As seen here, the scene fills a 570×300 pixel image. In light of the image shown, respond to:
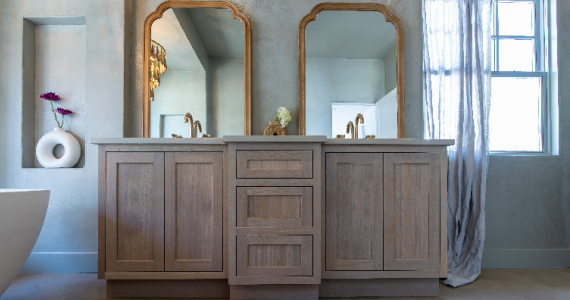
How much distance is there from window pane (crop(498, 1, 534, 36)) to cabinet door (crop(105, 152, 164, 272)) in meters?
2.84

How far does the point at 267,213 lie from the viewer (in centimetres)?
190

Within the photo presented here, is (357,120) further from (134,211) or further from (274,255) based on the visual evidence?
(134,211)

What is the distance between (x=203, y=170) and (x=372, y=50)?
1513 millimetres

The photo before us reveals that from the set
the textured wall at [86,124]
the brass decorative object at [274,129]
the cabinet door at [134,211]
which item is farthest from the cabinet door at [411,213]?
the textured wall at [86,124]

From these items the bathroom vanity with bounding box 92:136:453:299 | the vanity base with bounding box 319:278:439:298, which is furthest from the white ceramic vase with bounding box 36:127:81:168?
the vanity base with bounding box 319:278:439:298

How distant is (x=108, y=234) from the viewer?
1.94 meters

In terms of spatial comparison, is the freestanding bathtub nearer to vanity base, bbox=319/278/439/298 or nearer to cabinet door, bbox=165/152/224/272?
cabinet door, bbox=165/152/224/272

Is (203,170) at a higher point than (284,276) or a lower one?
higher

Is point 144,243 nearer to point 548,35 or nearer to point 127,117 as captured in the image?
point 127,117

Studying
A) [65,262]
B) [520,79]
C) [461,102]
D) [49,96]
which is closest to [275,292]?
[65,262]

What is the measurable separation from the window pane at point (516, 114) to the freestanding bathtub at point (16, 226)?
10.3 ft

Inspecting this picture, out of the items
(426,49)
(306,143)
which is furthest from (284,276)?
(426,49)

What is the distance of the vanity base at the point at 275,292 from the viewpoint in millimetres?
1958

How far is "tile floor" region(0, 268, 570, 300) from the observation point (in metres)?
2.08
